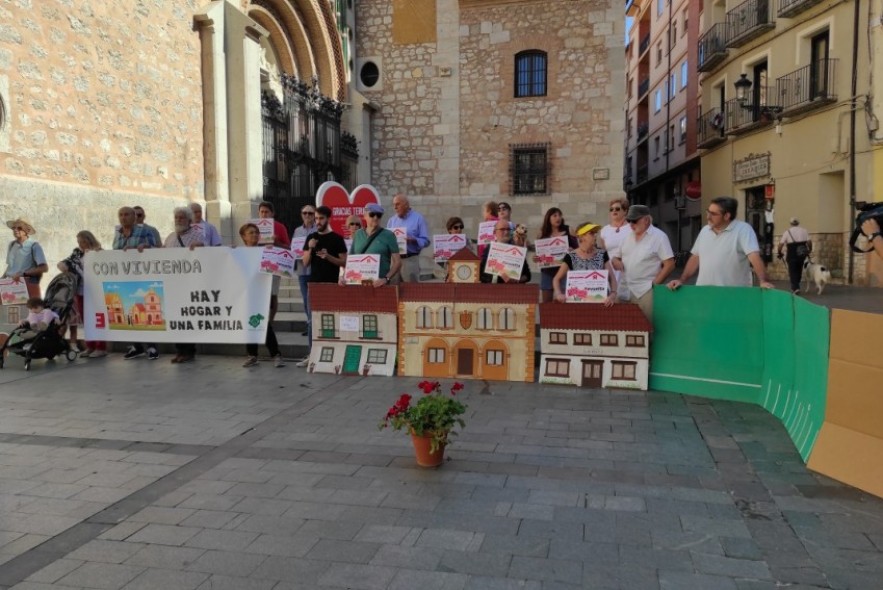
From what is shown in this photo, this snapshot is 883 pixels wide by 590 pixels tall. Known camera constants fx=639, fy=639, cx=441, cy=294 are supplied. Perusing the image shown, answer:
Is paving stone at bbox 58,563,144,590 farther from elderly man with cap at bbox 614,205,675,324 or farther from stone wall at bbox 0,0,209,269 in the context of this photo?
stone wall at bbox 0,0,209,269

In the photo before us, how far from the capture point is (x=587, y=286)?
267 inches

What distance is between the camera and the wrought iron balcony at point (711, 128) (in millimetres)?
25297

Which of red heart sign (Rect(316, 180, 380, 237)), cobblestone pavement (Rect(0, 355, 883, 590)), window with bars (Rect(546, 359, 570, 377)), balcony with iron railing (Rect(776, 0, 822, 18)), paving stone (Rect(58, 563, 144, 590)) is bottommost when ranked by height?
paving stone (Rect(58, 563, 144, 590))

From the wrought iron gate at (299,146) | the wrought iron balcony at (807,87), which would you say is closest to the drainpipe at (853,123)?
the wrought iron balcony at (807,87)

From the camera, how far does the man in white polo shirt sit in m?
5.95

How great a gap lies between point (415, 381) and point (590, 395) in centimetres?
193

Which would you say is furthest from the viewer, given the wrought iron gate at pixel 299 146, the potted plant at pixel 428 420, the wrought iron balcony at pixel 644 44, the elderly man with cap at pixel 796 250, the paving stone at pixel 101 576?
the wrought iron balcony at pixel 644 44

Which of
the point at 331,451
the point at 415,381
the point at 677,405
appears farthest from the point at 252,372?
the point at 677,405

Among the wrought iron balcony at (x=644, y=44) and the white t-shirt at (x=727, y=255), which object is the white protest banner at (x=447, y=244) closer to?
the white t-shirt at (x=727, y=255)

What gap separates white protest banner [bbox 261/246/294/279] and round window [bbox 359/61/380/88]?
1208cm

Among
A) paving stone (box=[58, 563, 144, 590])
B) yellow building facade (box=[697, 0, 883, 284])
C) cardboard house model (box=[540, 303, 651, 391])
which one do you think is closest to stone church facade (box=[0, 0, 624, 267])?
yellow building facade (box=[697, 0, 883, 284])

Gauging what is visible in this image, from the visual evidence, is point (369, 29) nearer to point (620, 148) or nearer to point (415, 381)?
point (620, 148)

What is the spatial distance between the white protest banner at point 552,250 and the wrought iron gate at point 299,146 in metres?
8.86

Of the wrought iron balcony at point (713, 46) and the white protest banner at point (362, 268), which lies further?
the wrought iron balcony at point (713, 46)
